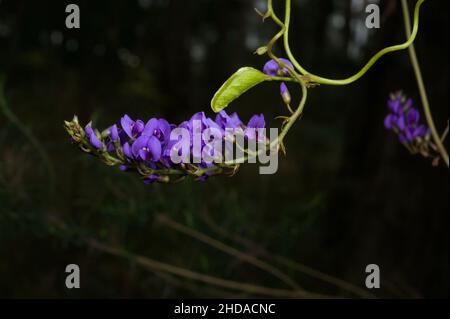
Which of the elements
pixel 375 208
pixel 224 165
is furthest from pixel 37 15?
pixel 224 165

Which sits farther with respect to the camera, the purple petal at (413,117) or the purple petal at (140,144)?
the purple petal at (413,117)

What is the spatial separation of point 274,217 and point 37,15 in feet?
7.60

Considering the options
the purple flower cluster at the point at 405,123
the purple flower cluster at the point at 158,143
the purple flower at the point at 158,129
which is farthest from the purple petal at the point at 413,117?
the purple flower at the point at 158,129

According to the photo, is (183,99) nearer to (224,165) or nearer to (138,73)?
(138,73)

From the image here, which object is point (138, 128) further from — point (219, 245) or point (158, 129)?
point (219, 245)

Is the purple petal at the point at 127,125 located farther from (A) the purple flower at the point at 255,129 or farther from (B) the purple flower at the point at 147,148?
(A) the purple flower at the point at 255,129

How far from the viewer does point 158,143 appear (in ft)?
3.11

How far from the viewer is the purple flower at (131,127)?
99 cm

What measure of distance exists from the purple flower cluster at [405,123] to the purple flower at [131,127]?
0.77 metres

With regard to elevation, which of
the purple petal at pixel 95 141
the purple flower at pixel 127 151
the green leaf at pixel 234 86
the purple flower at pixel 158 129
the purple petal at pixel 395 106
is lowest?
the purple flower at pixel 127 151

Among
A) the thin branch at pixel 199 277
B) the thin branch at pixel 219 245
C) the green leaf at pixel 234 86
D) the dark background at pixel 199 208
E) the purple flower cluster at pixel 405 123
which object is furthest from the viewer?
the dark background at pixel 199 208

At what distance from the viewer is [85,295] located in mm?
2438

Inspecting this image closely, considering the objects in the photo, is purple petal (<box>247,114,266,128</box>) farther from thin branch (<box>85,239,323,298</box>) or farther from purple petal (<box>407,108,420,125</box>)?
thin branch (<box>85,239,323,298</box>)

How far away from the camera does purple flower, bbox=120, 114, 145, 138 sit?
99cm
